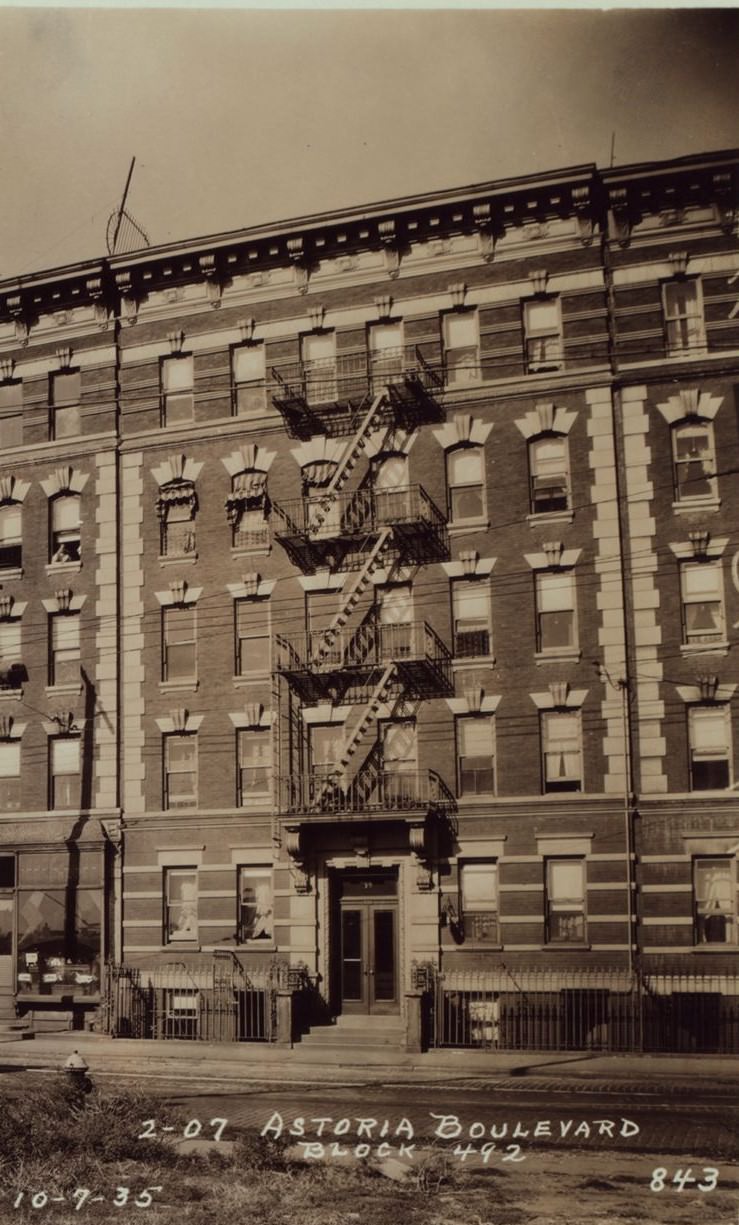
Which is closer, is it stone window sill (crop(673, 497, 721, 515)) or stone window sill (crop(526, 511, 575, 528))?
stone window sill (crop(673, 497, 721, 515))

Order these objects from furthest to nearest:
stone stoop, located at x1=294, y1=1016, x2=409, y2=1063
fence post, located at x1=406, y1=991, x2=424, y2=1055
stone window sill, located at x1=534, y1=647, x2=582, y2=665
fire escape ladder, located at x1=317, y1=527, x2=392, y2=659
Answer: fire escape ladder, located at x1=317, y1=527, x2=392, y2=659 < stone window sill, located at x1=534, y1=647, x2=582, y2=665 < fence post, located at x1=406, y1=991, x2=424, y2=1055 < stone stoop, located at x1=294, y1=1016, x2=409, y2=1063

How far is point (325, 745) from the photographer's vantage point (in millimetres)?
27531

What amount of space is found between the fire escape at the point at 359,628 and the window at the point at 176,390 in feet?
9.15

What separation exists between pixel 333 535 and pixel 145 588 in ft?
16.1

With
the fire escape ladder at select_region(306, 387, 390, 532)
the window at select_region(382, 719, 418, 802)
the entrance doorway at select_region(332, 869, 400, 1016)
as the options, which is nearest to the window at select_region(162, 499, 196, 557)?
the fire escape ladder at select_region(306, 387, 390, 532)

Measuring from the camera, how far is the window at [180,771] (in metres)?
28.4

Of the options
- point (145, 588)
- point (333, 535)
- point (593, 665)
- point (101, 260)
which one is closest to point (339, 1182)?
point (593, 665)

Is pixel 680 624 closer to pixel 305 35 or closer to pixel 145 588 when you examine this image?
pixel 145 588

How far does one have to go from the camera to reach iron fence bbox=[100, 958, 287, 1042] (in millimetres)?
26000

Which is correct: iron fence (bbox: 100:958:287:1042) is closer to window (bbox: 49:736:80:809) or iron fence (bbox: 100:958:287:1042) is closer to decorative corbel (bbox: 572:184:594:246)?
window (bbox: 49:736:80:809)

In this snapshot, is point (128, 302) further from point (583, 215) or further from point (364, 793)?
point (364, 793)

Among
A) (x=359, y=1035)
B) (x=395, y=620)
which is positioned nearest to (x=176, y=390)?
(x=395, y=620)

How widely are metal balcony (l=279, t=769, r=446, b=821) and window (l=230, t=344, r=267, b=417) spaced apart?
28.5ft

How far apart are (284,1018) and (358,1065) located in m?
2.98
